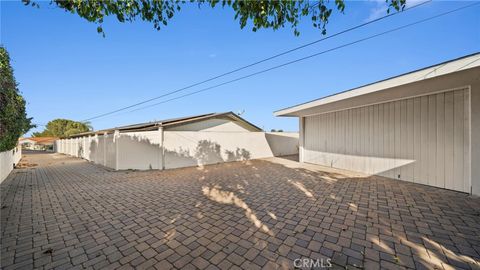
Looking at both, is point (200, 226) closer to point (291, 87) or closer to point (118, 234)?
point (118, 234)

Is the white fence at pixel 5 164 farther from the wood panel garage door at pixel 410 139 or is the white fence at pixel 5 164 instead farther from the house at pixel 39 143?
the house at pixel 39 143

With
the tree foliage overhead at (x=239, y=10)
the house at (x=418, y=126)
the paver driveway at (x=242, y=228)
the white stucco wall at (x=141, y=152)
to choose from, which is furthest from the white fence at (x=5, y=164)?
the house at (x=418, y=126)

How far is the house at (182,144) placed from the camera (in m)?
8.55

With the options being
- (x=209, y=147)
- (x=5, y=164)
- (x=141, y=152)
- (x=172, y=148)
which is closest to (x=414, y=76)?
(x=209, y=147)

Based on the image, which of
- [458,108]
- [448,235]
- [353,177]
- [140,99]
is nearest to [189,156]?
[353,177]

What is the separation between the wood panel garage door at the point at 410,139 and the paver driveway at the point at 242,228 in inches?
27.6

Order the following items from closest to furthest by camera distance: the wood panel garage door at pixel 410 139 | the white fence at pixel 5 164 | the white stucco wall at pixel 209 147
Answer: the wood panel garage door at pixel 410 139
the white fence at pixel 5 164
the white stucco wall at pixel 209 147

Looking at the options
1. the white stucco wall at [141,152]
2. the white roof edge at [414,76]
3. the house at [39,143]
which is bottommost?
the house at [39,143]

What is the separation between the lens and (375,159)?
6.55 meters

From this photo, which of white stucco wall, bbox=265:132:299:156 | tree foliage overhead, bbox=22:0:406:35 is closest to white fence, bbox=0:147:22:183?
tree foliage overhead, bbox=22:0:406:35

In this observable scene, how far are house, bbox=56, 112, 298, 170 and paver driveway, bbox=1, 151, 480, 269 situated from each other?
3.59m

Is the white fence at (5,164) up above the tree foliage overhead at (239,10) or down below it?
below

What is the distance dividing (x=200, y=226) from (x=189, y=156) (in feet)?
22.2

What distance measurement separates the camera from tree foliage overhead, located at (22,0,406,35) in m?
2.02
